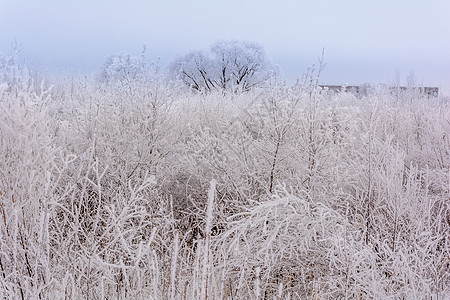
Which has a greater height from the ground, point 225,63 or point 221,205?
point 225,63

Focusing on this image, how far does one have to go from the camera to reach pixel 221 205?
20.0ft

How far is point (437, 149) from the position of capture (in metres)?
7.68

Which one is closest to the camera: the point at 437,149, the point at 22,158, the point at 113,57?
the point at 22,158

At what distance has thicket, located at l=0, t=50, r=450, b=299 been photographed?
3.92 meters

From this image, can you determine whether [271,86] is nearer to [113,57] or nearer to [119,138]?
[119,138]

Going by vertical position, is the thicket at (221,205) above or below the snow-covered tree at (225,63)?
below

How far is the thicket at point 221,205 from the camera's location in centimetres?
392

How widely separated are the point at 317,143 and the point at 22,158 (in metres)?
3.65

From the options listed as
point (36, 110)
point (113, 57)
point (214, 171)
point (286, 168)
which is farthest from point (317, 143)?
point (113, 57)

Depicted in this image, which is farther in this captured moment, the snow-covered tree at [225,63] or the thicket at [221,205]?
the snow-covered tree at [225,63]

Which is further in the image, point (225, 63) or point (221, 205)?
point (225, 63)

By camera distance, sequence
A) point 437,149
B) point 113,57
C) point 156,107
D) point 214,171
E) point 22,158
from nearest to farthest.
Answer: point 22,158 → point 214,171 → point 156,107 → point 437,149 → point 113,57

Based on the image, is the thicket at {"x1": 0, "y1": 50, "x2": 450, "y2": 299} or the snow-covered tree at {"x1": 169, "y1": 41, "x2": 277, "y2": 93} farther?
the snow-covered tree at {"x1": 169, "y1": 41, "x2": 277, "y2": 93}

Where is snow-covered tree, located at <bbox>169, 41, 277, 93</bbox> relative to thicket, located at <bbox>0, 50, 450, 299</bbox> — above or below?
above
